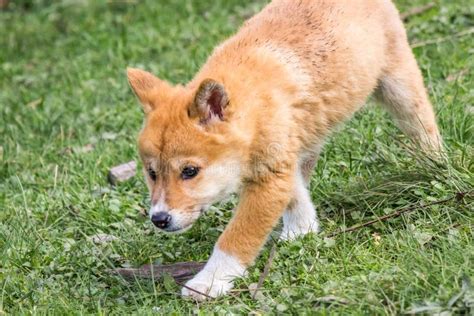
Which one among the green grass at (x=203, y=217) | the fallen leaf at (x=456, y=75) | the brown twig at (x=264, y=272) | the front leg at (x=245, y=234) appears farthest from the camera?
the fallen leaf at (x=456, y=75)

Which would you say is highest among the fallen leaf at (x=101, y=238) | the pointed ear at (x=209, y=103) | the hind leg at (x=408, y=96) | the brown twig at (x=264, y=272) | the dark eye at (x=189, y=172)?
the pointed ear at (x=209, y=103)

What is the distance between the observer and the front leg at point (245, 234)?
5438 mm

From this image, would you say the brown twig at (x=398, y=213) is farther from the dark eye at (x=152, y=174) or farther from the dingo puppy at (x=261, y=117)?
the dark eye at (x=152, y=174)

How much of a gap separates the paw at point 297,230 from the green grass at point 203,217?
0.10 meters

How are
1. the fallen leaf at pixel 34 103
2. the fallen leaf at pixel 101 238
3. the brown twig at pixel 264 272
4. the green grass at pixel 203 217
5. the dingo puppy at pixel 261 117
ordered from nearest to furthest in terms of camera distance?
the green grass at pixel 203 217 → the brown twig at pixel 264 272 → the dingo puppy at pixel 261 117 → the fallen leaf at pixel 101 238 → the fallen leaf at pixel 34 103

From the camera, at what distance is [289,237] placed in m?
5.84

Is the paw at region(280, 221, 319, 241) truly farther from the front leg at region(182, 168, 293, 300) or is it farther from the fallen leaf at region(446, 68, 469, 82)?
the fallen leaf at region(446, 68, 469, 82)

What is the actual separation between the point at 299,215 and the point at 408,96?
1291mm

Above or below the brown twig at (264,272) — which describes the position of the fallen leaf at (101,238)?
below

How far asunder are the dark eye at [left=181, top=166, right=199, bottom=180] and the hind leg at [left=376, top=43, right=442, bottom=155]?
1.91 meters

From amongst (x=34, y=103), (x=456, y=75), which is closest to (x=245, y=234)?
(x=456, y=75)

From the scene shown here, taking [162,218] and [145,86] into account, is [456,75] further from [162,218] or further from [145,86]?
[162,218]

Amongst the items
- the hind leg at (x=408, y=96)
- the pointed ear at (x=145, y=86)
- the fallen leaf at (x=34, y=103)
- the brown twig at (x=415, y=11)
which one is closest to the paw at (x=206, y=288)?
the pointed ear at (x=145, y=86)

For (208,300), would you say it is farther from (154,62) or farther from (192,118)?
(154,62)
